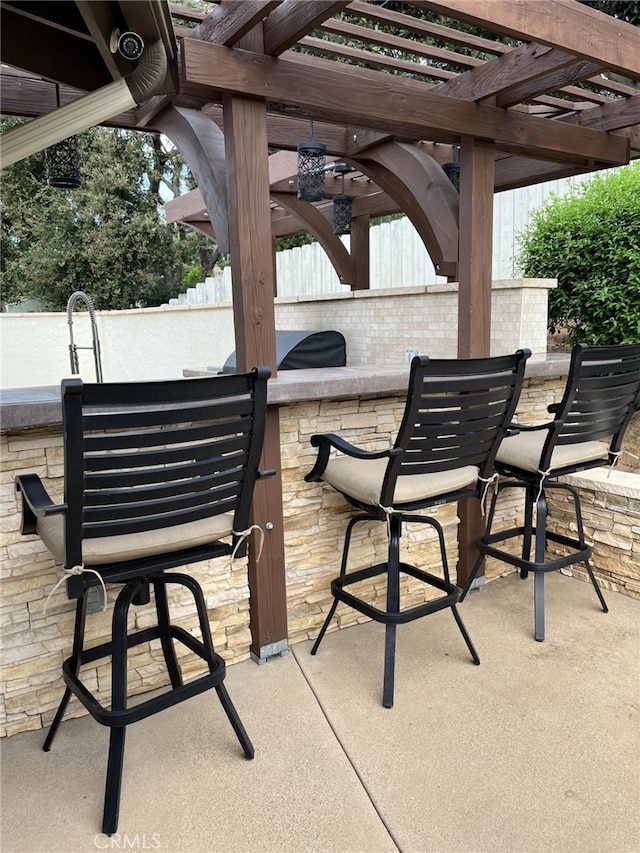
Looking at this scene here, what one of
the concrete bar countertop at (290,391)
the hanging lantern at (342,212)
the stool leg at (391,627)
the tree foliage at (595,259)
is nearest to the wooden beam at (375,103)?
the tree foliage at (595,259)

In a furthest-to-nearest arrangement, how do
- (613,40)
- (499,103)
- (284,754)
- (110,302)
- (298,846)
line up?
1. (110,302)
2. (499,103)
3. (613,40)
4. (284,754)
5. (298,846)

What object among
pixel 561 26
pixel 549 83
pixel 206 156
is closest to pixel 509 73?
pixel 549 83

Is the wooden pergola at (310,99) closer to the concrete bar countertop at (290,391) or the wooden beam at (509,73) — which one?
the wooden beam at (509,73)

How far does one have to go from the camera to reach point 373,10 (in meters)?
2.43

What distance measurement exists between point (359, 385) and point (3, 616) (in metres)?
1.50

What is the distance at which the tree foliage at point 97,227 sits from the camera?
11.7m

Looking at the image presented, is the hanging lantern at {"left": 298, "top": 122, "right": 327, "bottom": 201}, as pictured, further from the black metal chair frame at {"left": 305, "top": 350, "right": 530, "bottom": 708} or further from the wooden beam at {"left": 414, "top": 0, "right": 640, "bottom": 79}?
the black metal chair frame at {"left": 305, "top": 350, "right": 530, "bottom": 708}

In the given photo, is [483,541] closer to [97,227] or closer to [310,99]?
[310,99]

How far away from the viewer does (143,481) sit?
1487mm

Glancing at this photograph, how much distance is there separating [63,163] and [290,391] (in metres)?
2.13

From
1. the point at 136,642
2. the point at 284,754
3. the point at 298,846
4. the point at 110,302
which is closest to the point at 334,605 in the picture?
the point at 284,754

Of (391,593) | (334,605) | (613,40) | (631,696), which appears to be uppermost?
(613,40)

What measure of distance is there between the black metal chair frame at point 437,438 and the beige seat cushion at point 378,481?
0.03 metres

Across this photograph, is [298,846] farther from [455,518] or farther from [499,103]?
[499,103]
